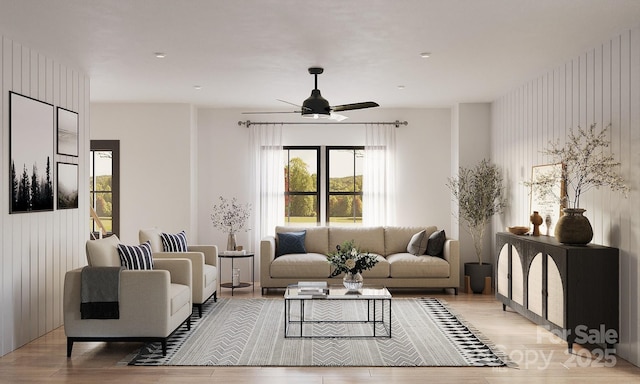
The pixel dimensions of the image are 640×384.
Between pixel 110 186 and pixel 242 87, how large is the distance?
2812 mm

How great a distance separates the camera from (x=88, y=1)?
397cm

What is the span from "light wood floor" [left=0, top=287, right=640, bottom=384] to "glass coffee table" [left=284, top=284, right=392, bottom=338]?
3.31 feet

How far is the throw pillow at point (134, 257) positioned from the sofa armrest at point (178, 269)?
0.24 meters

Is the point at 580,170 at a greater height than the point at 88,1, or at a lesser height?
lesser

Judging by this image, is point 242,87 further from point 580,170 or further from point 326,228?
point 580,170

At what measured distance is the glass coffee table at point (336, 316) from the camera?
540 centimetres

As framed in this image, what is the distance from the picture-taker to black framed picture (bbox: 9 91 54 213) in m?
5.02

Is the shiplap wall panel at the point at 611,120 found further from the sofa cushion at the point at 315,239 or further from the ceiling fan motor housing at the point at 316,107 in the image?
the sofa cushion at the point at 315,239

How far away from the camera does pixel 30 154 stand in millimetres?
5281

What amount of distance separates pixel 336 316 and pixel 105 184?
427 cm

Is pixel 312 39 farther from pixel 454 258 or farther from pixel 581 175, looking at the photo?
pixel 454 258

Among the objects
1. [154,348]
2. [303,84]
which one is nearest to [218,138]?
[303,84]

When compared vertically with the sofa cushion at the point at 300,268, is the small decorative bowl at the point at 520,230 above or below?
above

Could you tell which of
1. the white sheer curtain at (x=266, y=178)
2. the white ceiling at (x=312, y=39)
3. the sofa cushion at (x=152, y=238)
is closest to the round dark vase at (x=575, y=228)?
the white ceiling at (x=312, y=39)
